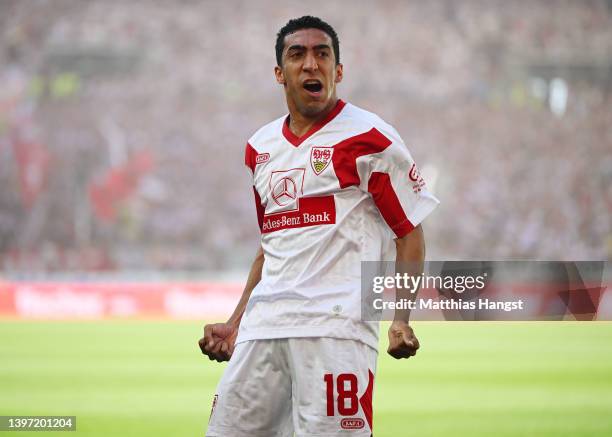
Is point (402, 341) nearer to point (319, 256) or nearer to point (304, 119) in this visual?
point (319, 256)

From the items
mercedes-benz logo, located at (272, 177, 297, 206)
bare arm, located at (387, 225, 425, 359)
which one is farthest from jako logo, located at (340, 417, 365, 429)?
mercedes-benz logo, located at (272, 177, 297, 206)

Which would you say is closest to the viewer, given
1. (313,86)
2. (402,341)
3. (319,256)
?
(402,341)

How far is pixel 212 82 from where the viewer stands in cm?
2733

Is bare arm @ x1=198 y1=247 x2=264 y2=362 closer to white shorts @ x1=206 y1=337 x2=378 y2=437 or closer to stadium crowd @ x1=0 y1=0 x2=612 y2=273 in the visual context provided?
white shorts @ x1=206 y1=337 x2=378 y2=437

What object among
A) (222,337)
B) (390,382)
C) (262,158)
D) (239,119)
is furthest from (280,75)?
(239,119)

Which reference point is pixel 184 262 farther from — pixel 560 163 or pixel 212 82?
pixel 560 163

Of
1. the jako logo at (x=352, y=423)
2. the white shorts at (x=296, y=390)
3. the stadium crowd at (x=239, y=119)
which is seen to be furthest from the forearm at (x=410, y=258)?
the stadium crowd at (x=239, y=119)

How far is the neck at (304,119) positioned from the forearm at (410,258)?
458 mm

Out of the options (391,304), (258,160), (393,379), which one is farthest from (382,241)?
(393,379)

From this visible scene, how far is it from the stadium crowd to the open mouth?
19.5 metres

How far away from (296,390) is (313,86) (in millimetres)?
926

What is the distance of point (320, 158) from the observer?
2.94m

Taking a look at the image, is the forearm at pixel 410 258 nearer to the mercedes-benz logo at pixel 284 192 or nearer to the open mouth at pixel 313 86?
the mercedes-benz logo at pixel 284 192

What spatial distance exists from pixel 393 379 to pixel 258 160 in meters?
7.01
